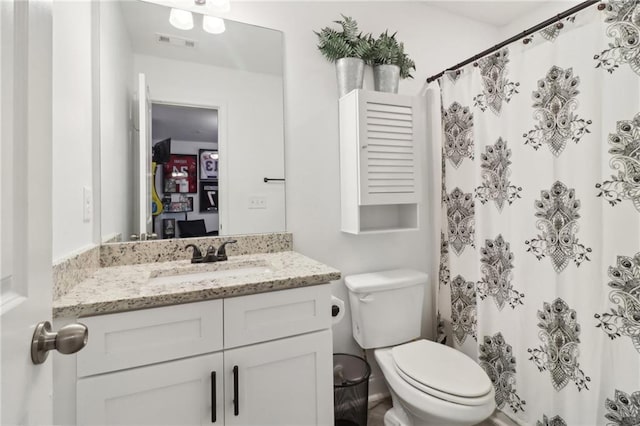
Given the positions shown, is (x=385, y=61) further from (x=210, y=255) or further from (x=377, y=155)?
(x=210, y=255)

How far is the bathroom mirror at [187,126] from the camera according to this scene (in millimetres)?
1325

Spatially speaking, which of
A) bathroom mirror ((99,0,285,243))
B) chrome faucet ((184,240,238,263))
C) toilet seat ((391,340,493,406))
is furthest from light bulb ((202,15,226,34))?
toilet seat ((391,340,493,406))

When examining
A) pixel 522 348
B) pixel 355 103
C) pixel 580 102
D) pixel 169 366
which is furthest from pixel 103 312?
pixel 580 102

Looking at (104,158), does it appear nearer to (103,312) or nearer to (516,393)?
(103,312)

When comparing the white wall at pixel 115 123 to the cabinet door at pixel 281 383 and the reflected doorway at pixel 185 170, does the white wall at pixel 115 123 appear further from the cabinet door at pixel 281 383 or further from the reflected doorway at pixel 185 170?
the cabinet door at pixel 281 383

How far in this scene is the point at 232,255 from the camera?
1441 millimetres

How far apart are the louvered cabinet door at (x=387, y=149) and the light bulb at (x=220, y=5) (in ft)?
2.54

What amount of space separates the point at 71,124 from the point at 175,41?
68 centimetres

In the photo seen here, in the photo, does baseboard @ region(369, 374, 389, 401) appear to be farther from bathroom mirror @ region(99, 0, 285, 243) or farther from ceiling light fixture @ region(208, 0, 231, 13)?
ceiling light fixture @ region(208, 0, 231, 13)

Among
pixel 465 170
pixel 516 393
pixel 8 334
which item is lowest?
pixel 516 393

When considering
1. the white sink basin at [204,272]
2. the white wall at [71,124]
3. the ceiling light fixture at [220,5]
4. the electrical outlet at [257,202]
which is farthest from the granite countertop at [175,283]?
the ceiling light fixture at [220,5]

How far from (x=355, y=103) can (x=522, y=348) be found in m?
1.44

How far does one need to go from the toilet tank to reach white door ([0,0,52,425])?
125 centimetres

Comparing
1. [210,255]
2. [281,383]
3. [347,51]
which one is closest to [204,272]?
[210,255]
